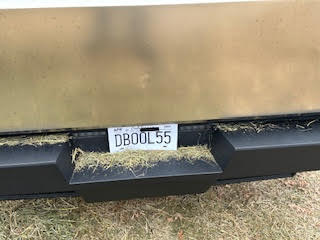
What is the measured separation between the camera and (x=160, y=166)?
1923mm

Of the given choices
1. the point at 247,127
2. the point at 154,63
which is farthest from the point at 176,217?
the point at 154,63

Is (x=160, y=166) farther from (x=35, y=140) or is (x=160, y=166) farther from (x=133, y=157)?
(x=35, y=140)

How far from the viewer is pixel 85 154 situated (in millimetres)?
1941

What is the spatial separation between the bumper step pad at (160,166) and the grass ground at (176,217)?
678mm

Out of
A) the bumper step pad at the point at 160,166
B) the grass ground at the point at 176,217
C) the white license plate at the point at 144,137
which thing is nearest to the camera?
the bumper step pad at the point at 160,166

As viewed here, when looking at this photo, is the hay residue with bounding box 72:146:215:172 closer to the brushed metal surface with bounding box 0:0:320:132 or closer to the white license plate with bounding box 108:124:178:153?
the white license plate with bounding box 108:124:178:153

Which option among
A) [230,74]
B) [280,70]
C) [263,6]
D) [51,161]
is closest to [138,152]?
[51,161]

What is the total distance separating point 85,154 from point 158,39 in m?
0.79

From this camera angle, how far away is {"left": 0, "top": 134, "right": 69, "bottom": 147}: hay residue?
1.79 m

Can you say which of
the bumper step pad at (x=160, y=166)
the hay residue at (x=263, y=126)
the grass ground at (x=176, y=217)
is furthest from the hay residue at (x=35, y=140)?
the grass ground at (x=176, y=217)

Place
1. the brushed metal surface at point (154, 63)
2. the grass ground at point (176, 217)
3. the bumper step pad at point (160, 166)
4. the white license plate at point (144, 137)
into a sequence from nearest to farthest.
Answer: the brushed metal surface at point (154, 63) < the bumper step pad at point (160, 166) < the white license plate at point (144, 137) < the grass ground at point (176, 217)

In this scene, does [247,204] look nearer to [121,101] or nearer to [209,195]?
[209,195]

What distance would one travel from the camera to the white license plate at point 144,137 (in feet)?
6.20

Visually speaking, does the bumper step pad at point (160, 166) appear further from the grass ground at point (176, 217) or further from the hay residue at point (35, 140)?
the grass ground at point (176, 217)
